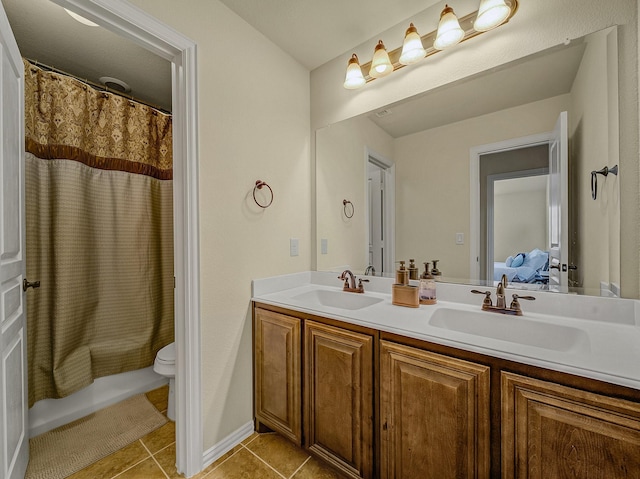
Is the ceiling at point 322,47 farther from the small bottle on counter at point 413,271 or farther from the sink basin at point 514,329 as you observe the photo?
the sink basin at point 514,329

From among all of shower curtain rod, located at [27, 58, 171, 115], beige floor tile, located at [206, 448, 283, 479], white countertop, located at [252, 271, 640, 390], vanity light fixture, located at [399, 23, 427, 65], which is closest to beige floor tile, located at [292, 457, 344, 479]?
beige floor tile, located at [206, 448, 283, 479]

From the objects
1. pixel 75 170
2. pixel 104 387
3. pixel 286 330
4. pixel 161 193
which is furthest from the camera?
pixel 161 193

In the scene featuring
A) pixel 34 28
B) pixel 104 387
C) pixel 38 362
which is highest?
pixel 34 28

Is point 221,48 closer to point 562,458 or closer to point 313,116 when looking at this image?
point 313,116

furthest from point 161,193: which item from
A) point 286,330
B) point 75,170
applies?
point 286,330

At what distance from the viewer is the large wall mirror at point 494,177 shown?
1131 millimetres

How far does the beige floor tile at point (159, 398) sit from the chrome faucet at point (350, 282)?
149cm

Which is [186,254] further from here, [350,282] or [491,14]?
[491,14]

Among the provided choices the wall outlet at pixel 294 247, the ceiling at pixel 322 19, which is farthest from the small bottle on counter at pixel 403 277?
the ceiling at pixel 322 19

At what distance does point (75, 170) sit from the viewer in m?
1.82

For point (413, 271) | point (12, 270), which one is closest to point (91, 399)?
point (12, 270)

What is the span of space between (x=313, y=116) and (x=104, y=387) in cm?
239

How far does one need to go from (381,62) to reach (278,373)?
1771 millimetres

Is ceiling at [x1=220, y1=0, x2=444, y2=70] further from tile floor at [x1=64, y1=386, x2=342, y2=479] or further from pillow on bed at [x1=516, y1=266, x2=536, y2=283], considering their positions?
tile floor at [x1=64, y1=386, x2=342, y2=479]
